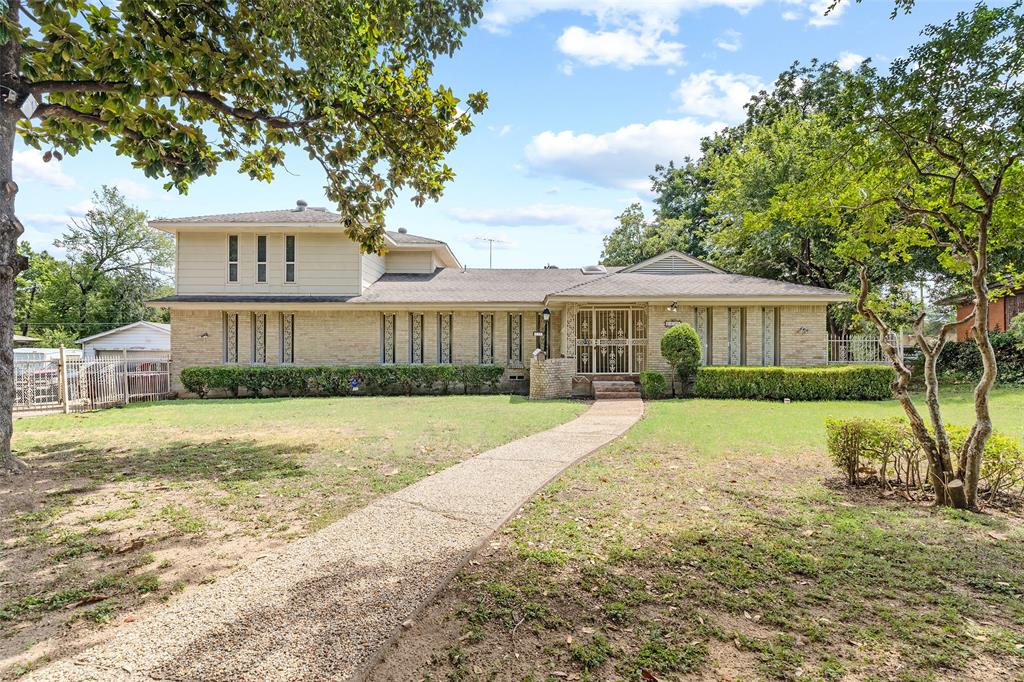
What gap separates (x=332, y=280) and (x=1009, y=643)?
19.8 m

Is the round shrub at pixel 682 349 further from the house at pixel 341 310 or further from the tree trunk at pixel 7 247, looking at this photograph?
the tree trunk at pixel 7 247

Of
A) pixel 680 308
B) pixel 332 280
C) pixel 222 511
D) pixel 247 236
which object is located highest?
pixel 247 236

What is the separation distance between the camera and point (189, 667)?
8.34 feet

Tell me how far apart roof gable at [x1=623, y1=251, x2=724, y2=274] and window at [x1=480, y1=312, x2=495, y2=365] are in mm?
6032

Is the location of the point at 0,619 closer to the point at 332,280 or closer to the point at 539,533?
the point at 539,533

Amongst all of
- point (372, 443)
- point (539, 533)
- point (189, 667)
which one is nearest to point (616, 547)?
point (539, 533)

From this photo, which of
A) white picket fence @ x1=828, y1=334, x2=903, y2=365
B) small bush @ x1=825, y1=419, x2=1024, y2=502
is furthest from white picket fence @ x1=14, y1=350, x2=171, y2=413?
white picket fence @ x1=828, y1=334, x2=903, y2=365

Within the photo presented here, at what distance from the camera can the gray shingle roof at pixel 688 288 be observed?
1669 cm

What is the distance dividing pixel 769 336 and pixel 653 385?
5112 millimetres

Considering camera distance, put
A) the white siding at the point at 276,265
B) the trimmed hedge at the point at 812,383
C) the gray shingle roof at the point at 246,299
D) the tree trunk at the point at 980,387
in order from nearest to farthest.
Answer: the tree trunk at the point at 980,387 < the trimmed hedge at the point at 812,383 < the gray shingle roof at the point at 246,299 < the white siding at the point at 276,265

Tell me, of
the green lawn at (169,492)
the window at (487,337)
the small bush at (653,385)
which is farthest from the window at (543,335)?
the green lawn at (169,492)

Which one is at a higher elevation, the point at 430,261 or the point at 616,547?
the point at 430,261

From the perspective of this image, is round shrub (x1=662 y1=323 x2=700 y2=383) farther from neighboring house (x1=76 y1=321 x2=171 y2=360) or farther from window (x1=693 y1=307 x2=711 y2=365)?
neighboring house (x1=76 y1=321 x2=171 y2=360)

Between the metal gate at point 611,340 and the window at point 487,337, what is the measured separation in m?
3.45
